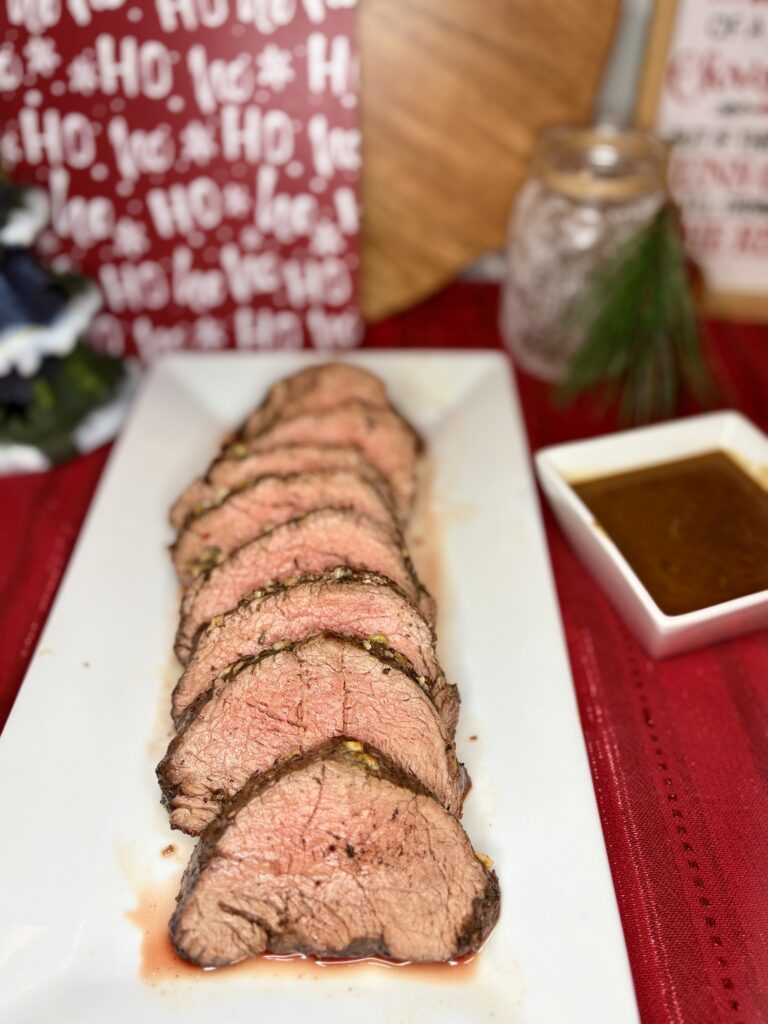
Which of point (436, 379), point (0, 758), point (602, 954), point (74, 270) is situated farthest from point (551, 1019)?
point (74, 270)

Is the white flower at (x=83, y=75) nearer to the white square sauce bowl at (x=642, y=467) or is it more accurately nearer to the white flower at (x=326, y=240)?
the white flower at (x=326, y=240)

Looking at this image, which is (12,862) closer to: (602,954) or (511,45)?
(602,954)

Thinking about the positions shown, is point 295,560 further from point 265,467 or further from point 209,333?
point 209,333

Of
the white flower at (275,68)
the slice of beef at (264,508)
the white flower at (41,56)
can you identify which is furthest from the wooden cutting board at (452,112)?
the slice of beef at (264,508)

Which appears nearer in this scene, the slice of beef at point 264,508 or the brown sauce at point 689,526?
the brown sauce at point 689,526

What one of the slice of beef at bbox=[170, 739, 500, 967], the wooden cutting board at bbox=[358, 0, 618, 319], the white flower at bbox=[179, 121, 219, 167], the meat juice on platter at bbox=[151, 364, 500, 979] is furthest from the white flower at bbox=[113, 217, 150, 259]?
the slice of beef at bbox=[170, 739, 500, 967]

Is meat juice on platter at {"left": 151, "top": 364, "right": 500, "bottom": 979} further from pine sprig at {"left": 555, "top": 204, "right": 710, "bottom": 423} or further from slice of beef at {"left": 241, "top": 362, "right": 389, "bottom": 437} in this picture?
pine sprig at {"left": 555, "top": 204, "right": 710, "bottom": 423}

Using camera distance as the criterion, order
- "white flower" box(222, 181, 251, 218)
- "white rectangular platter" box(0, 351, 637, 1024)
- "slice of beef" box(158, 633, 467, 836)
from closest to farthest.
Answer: "white rectangular platter" box(0, 351, 637, 1024)
"slice of beef" box(158, 633, 467, 836)
"white flower" box(222, 181, 251, 218)
